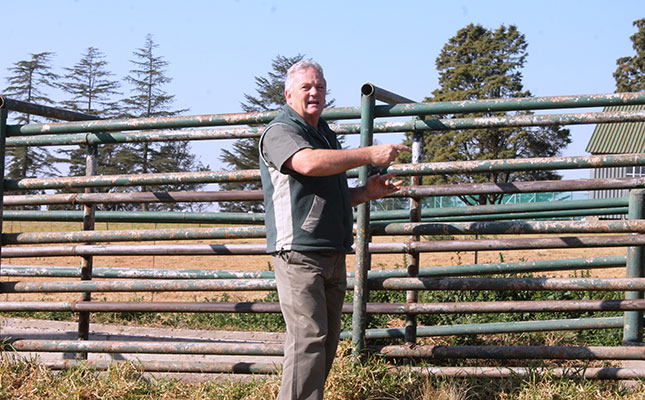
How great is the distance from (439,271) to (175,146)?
39.1m

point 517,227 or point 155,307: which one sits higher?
point 517,227

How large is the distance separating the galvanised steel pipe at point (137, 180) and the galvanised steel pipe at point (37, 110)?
52 centimetres

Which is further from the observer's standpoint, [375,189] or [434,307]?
[434,307]

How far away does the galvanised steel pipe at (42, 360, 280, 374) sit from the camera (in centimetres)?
458

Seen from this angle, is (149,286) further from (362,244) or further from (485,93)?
(485,93)

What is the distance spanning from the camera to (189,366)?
15.4 feet

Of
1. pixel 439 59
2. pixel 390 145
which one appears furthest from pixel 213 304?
pixel 439 59

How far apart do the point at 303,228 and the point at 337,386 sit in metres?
1.12

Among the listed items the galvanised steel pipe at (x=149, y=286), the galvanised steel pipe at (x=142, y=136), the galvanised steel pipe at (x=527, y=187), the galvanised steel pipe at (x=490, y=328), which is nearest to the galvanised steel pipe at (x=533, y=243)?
the galvanised steel pipe at (x=527, y=187)

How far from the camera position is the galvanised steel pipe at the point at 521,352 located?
4352mm

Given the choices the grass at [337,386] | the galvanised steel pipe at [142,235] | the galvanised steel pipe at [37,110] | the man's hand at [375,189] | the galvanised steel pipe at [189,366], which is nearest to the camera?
the man's hand at [375,189]

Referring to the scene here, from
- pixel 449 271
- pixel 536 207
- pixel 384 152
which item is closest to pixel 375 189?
pixel 384 152

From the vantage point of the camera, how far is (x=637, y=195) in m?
5.12

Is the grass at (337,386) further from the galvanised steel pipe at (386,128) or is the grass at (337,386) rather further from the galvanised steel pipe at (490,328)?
the galvanised steel pipe at (386,128)
